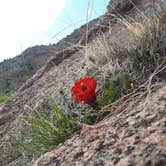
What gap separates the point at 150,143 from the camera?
132 inches

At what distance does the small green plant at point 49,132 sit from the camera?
471 centimetres

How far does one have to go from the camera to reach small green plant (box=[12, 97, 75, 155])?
471 cm

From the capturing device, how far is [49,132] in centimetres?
475

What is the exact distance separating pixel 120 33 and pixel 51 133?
231cm

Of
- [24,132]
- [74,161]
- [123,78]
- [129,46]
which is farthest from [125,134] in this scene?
[24,132]

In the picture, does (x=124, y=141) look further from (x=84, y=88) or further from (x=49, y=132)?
(x=49, y=132)

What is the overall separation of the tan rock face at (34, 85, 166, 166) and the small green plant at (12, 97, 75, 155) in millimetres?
303

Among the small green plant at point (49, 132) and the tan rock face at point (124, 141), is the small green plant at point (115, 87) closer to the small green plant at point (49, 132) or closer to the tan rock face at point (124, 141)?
the small green plant at point (49, 132)

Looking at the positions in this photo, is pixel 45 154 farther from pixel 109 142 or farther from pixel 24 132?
pixel 24 132

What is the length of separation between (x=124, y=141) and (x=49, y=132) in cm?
129

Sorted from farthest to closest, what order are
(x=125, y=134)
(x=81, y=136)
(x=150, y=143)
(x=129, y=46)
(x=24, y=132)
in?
(x=24, y=132) < (x=129, y=46) < (x=81, y=136) < (x=125, y=134) < (x=150, y=143)

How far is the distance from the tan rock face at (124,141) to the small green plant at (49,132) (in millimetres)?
303

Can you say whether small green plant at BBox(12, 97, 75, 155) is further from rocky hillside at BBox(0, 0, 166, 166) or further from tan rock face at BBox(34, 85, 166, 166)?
tan rock face at BBox(34, 85, 166, 166)

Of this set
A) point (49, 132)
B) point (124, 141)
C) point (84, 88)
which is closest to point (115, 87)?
point (84, 88)
